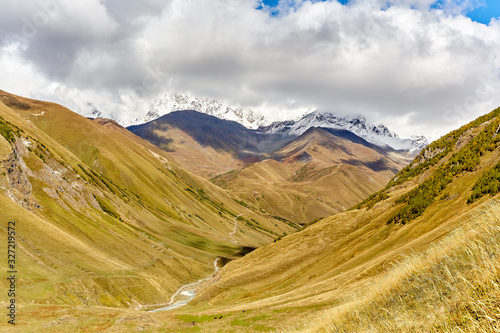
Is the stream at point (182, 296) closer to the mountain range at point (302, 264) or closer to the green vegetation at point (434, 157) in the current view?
the mountain range at point (302, 264)

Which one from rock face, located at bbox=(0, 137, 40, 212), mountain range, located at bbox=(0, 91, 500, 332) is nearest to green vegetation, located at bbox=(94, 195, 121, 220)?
mountain range, located at bbox=(0, 91, 500, 332)

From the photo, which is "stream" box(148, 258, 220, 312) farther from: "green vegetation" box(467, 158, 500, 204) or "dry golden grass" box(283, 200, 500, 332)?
"dry golden grass" box(283, 200, 500, 332)

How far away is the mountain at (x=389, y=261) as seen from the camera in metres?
11.0

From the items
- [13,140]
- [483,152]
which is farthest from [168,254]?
[483,152]

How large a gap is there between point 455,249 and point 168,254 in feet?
422

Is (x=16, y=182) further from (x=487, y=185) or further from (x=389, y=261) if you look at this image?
(x=487, y=185)

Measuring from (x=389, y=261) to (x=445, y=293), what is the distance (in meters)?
23.4

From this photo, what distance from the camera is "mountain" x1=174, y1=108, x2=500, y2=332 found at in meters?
11.0

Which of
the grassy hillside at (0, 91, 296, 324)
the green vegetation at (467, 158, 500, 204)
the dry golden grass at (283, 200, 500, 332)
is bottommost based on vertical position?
the grassy hillside at (0, 91, 296, 324)

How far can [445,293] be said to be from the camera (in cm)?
1145

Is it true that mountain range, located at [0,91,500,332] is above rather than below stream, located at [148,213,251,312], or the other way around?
above

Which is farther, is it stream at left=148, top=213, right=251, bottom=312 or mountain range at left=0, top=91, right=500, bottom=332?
stream at left=148, top=213, right=251, bottom=312

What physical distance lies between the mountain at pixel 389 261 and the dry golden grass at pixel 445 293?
0.06 meters

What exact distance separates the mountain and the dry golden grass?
6cm
